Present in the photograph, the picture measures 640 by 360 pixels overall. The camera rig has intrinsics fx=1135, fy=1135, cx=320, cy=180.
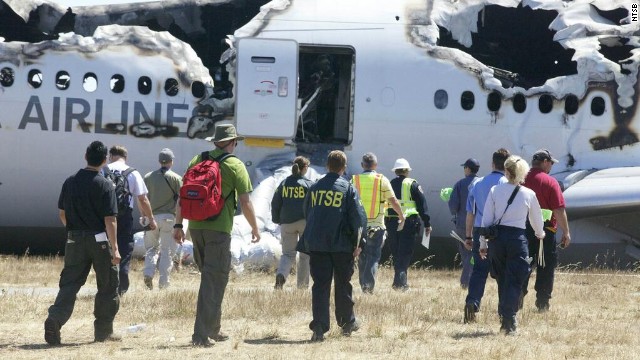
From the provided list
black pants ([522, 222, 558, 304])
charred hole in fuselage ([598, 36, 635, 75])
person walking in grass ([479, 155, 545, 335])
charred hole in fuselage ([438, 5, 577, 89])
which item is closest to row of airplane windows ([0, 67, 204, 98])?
charred hole in fuselage ([438, 5, 577, 89])

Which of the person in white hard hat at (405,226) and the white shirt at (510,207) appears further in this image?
the person in white hard hat at (405,226)

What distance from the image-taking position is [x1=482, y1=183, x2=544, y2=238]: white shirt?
12.4 meters

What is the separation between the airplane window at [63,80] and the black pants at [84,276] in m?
9.47

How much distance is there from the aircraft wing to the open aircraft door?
17.2 feet

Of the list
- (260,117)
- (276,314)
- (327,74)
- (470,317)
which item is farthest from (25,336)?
→ (327,74)

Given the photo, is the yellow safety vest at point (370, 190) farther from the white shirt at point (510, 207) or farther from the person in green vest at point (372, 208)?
the white shirt at point (510, 207)

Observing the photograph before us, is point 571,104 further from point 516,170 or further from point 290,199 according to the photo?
point 516,170

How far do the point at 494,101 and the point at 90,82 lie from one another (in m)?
7.51

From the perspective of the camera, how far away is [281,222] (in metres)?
16.3

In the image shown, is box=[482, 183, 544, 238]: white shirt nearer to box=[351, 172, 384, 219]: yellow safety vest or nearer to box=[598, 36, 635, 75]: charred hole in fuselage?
box=[351, 172, 384, 219]: yellow safety vest

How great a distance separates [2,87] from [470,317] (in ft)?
34.8

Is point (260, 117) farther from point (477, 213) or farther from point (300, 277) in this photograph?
point (477, 213)

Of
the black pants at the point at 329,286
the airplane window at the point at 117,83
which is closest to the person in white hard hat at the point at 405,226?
the black pants at the point at 329,286

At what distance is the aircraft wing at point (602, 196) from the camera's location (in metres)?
20.4
